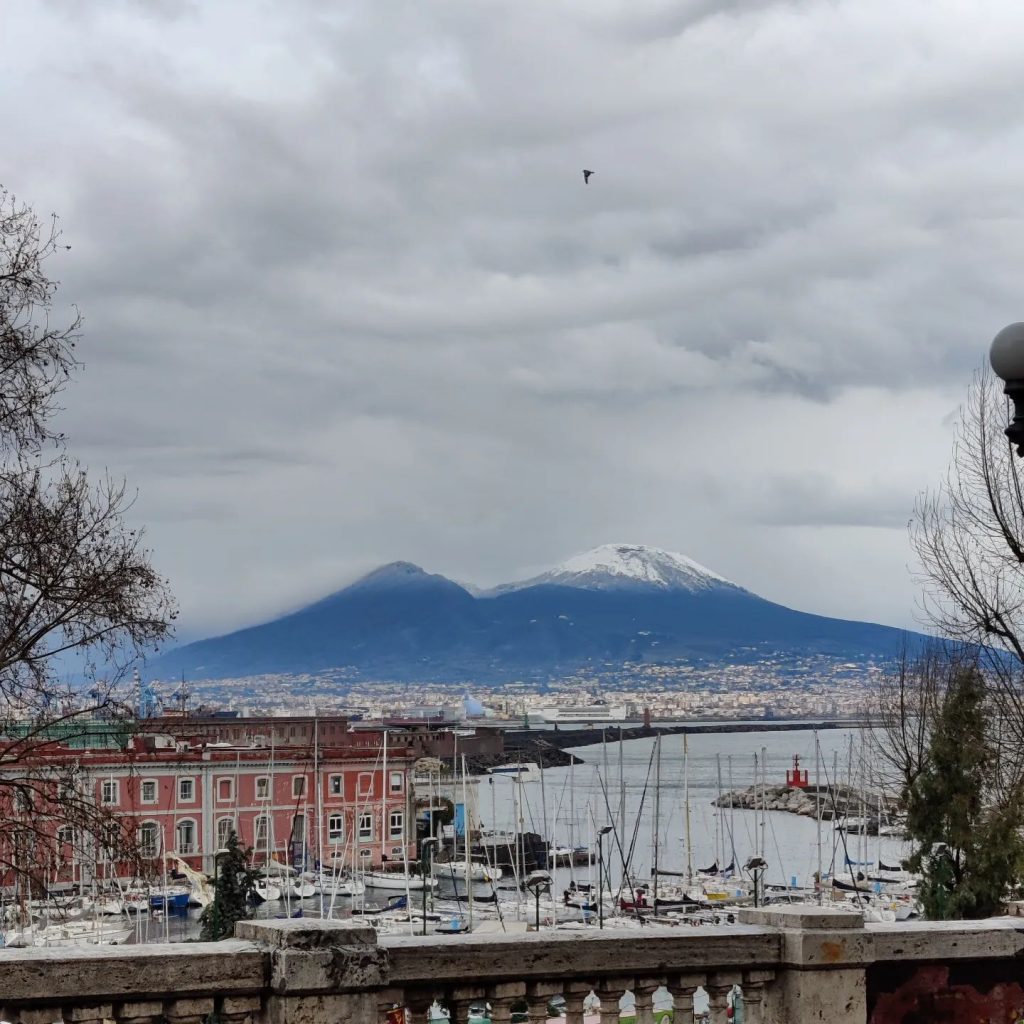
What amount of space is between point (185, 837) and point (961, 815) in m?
50.3

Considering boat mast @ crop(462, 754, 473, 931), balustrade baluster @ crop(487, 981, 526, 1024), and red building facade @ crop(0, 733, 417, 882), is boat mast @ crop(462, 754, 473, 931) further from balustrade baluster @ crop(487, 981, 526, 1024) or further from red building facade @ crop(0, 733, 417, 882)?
balustrade baluster @ crop(487, 981, 526, 1024)

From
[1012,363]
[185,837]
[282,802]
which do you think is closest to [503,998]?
[1012,363]

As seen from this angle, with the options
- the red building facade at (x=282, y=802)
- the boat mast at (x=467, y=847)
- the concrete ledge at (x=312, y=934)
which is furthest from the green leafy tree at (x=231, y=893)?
the red building facade at (x=282, y=802)

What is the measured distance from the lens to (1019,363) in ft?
27.1

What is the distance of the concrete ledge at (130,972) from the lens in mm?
6375

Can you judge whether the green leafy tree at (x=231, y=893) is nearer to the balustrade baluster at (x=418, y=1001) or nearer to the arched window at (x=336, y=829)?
the balustrade baluster at (x=418, y=1001)

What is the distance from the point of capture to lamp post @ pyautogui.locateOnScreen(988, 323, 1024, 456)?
27.2 feet

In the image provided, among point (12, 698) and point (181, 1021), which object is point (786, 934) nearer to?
point (181, 1021)

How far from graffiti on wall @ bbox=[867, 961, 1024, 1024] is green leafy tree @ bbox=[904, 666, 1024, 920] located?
2422 cm

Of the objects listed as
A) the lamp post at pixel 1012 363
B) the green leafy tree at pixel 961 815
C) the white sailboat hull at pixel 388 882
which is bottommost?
the white sailboat hull at pixel 388 882

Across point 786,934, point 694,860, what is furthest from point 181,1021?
point 694,860

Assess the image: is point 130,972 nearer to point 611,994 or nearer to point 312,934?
point 312,934

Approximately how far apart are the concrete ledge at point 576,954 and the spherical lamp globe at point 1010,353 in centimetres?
322

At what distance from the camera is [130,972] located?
6.50 meters
